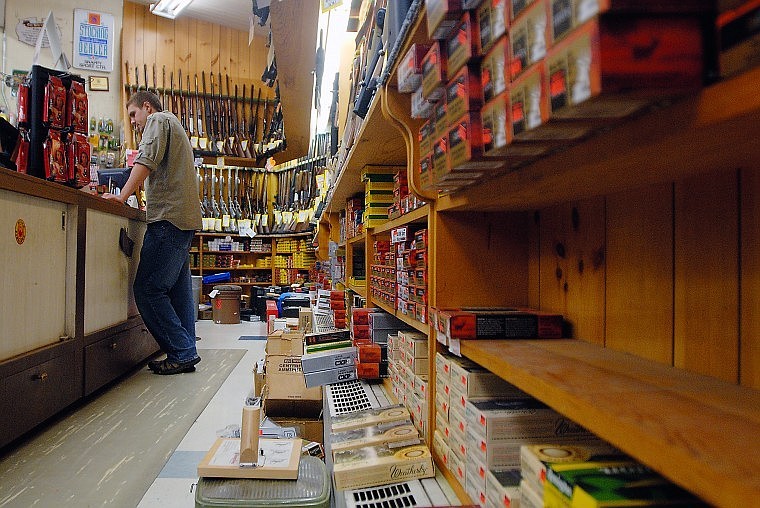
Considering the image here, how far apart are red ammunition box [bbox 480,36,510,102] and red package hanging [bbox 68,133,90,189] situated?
107 inches

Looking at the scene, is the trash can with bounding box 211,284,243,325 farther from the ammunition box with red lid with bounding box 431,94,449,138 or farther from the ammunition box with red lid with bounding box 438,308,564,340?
the ammunition box with red lid with bounding box 431,94,449,138

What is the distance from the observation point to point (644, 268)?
0.86 meters

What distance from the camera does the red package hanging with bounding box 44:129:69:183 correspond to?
257 cm

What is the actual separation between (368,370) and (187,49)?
348 inches

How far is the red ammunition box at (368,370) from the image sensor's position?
211 cm

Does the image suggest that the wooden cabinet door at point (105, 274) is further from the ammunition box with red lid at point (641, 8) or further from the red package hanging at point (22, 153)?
the ammunition box with red lid at point (641, 8)

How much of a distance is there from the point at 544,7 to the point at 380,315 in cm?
180

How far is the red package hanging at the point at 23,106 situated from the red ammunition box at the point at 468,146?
270 centimetres

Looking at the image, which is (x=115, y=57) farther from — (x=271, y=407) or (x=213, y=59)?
(x=271, y=407)

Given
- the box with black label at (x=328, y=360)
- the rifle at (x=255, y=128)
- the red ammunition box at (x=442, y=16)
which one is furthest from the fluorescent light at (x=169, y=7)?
the red ammunition box at (x=442, y=16)

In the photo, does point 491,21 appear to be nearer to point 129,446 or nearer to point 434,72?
point 434,72

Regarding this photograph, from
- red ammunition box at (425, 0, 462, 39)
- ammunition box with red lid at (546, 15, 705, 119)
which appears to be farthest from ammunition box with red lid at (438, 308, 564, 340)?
ammunition box with red lid at (546, 15, 705, 119)

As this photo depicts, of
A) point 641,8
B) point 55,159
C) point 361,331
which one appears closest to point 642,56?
point 641,8

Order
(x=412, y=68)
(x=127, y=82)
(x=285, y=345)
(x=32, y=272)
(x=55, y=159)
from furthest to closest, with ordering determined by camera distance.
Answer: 1. (x=127, y=82)
2. (x=55, y=159)
3. (x=285, y=345)
4. (x=32, y=272)
5. (x=412, y=68)
